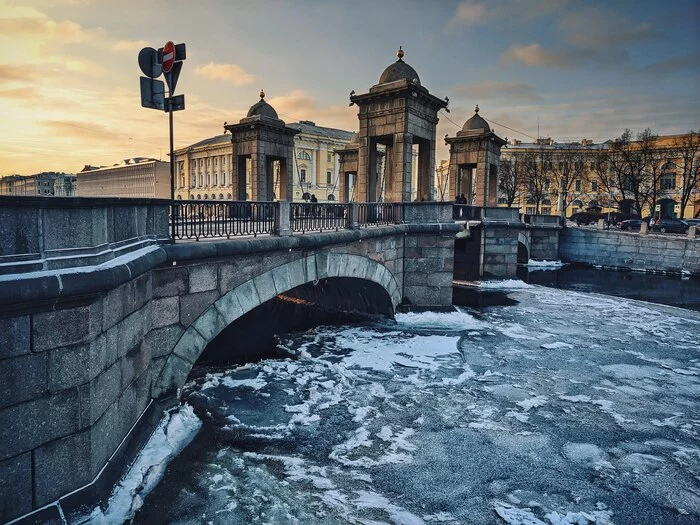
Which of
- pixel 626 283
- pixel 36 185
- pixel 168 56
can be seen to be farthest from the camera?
pixel 626 283

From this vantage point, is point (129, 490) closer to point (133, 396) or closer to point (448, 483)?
point (133, 396)

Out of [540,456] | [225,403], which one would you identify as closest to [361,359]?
[225,403]

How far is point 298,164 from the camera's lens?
6438cm

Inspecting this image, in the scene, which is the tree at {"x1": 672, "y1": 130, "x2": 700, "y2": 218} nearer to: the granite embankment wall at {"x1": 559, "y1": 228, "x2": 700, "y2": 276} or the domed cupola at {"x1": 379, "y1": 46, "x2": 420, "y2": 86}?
the granite embankment wall at {"x1": 559, "y1": 228, "x2": 700, "y2": 276}

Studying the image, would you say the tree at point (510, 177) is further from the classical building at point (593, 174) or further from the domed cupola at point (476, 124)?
the domed cupola at point (476, 124)

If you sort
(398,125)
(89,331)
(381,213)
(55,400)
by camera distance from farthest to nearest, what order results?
1. (398,125)
2. (381,213)
3. (89,331)
4. (55,400)

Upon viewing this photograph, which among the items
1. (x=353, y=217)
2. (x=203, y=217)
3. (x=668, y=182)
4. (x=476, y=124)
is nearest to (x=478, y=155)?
(x=476, y=124)

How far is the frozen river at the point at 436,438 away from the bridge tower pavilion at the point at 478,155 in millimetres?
13438

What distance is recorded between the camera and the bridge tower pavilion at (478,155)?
2383 cm

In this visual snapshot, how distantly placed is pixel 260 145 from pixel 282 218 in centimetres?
1127

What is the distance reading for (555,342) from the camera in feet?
42.3

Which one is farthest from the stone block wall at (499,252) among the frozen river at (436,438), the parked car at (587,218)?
the parked car at (587,218)

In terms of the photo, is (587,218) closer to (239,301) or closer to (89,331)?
(239,301)

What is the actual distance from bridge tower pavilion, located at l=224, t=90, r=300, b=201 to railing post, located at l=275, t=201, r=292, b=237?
1102 cm
